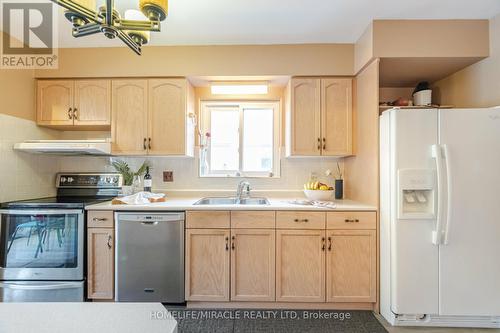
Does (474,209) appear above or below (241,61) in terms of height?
below

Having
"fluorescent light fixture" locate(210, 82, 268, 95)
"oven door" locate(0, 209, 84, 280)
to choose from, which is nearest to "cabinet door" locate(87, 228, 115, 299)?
"oven door" locate(0, 209, 84, 280)

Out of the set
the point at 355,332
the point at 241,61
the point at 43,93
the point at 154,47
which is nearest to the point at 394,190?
the point at 355,332

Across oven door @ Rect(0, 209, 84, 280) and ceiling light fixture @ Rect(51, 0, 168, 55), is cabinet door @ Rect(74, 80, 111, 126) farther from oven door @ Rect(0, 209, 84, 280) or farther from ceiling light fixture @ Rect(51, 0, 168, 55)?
ceiling light fixture @ Rect(51, 0, 168, 55)

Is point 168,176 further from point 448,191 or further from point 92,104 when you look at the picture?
point 448,191

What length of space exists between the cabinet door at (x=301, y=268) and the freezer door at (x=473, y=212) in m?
0.92

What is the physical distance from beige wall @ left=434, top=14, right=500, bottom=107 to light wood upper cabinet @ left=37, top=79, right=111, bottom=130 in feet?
11.1

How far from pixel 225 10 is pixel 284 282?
228 cm

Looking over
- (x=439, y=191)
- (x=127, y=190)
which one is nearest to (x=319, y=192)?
(x=439, y=191)

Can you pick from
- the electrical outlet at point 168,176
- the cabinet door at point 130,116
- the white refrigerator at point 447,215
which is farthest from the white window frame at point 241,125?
the white refrigerator at point 447,215

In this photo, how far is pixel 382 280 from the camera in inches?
77.3

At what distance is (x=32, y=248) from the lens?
194 centimetres

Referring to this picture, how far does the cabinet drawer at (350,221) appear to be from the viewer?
6.56 feet

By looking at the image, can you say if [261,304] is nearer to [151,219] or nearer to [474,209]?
[151,219]

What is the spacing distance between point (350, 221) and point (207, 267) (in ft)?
4.17
